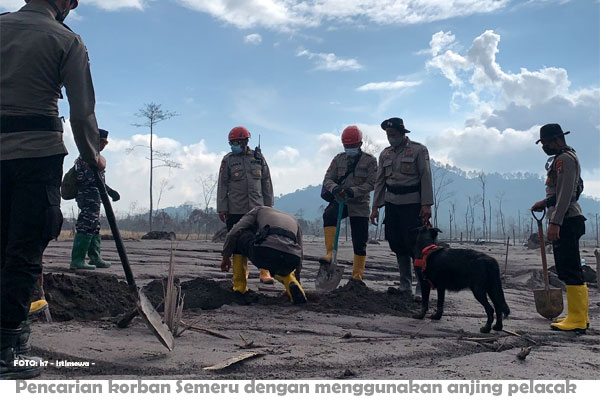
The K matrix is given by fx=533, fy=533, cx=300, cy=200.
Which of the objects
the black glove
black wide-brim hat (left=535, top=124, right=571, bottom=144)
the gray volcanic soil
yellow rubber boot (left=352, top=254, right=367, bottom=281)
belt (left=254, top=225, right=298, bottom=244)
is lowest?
the gray volcanic soil

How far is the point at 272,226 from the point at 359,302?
1161 mm

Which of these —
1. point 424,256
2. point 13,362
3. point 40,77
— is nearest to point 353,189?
point 424,256

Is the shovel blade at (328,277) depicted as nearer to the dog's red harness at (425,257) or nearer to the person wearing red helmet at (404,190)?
the person wearing red helmet at (404,190)

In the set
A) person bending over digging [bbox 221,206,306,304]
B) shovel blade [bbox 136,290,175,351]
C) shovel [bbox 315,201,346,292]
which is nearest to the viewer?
shovel blade [bbox 136,290,175,351]

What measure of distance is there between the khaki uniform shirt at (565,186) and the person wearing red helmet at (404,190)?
1491mm

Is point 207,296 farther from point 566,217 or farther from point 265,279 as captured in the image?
point 566,217

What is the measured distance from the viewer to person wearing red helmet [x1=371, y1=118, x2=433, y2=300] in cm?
605

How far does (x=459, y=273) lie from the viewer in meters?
4.74

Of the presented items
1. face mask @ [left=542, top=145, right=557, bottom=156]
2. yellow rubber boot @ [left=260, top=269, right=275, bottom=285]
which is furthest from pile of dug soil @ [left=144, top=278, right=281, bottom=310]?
face mask @ [left=542, top=145, right=557, bottom=156]

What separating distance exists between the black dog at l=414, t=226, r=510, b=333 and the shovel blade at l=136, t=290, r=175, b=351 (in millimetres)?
2523

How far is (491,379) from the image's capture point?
291cm

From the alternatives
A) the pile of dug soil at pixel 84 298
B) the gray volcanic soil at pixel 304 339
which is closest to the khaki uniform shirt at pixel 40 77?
the gray volcanic soil at pixel 304 339

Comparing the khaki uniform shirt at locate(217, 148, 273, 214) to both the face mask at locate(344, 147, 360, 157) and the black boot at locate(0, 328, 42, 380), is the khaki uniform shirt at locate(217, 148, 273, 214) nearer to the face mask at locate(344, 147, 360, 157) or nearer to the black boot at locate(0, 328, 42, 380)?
the face mask at locate(344, 147, 360, 157)
